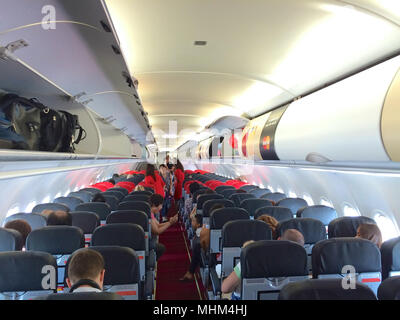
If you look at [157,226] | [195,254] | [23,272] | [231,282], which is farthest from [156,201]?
[23,272]

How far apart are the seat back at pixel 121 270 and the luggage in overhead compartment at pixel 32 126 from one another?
127 inches

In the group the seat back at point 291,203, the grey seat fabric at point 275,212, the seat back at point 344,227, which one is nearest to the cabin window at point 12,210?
the grey seat fabric at point 275,212

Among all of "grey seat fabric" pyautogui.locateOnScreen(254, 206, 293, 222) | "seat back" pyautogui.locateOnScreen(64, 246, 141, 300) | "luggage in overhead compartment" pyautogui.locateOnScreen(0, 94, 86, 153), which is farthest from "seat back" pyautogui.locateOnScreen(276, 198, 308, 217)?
"seat back" pyautogui.locateOnScreen(64, 246, 141, 300)

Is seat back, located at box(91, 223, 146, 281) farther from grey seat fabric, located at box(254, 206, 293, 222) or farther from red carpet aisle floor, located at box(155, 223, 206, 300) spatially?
grey seat fabric, located at box(254, 206, 293, 222)

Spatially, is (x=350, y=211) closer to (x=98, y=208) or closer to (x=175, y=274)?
(x=175, y=274)

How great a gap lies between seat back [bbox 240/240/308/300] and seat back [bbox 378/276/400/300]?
110 cm

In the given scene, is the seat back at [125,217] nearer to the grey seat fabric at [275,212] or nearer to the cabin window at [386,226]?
the grey seat fabric at [275,212]

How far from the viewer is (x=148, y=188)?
1005cm

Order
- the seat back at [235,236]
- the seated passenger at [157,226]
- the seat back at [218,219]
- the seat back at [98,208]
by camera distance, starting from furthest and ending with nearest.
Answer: the seated passenger at [157,226] → the seat back at [98,208] → the seat back at [218,219] → the seat back at [235,236]

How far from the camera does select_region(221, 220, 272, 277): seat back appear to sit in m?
4.55

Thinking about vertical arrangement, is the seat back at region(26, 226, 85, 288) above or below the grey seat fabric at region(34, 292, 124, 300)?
below

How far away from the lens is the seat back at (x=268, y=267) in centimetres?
333

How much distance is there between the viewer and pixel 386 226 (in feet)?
18.8
